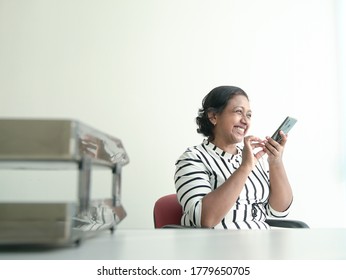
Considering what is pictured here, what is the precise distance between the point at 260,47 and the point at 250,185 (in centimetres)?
92

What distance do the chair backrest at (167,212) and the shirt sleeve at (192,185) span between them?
0.24 ft

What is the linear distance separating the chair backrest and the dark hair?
32 cm

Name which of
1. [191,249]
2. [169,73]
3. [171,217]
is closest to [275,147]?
[171,217]

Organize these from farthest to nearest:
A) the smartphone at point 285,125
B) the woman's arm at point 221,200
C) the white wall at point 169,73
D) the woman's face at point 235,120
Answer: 1. the white wall at point 169,73
2. the woman's face at point 235,120
3. the smartphone at point 285,125
4. the woman's arm at point 221,200

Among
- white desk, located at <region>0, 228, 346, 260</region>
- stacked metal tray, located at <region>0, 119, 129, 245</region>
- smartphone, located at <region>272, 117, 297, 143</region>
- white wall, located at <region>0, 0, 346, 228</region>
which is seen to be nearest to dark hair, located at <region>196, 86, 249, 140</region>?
smartphone, located at <region>272, 117, 297, 143</region>

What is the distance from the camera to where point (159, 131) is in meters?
1.84

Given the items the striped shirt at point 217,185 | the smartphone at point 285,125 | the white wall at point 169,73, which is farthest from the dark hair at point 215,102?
the white wall at point 169,73

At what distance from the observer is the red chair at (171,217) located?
4.39 ft

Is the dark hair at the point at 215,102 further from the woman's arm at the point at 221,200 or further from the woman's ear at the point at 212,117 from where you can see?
the woman's arm at the point at 221,200

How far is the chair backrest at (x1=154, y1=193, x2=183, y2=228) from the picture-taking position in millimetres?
1342

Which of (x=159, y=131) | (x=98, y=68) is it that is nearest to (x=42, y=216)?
(x=159, y=131)

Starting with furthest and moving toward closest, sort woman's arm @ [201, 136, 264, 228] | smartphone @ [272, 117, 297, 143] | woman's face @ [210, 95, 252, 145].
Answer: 1. woman's face @ [210, 95, 252, 145]
2. smartphone @ [272, 117, 297, 143]
3. woman's arm @ [201, 136, 264, 228]

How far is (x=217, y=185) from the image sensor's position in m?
1.32

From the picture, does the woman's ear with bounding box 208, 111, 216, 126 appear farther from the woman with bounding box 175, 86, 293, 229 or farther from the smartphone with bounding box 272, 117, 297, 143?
the smartphone with bounding box 272, 117, 297, 143
